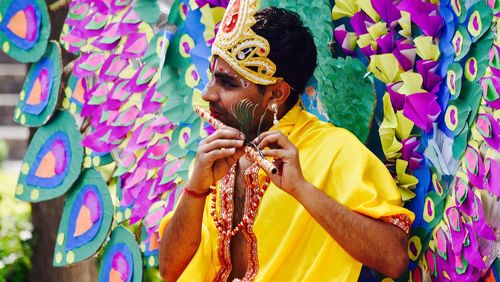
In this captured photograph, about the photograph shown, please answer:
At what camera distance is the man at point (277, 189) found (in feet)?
9.12

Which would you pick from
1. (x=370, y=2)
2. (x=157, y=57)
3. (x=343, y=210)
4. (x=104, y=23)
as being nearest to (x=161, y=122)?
(x=157, y=57)

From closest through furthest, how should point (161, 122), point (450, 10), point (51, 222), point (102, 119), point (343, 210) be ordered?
point (343, 210)
point (450, 10)
point (161, 122)
point (102, 119)
point (51, 222)

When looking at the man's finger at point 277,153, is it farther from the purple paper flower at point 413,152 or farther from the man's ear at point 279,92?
the purple paper flower at point 413,152

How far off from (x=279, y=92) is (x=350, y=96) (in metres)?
0.39

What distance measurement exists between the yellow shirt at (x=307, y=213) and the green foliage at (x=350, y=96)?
0.89 feet

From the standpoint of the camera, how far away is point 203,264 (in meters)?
3.17

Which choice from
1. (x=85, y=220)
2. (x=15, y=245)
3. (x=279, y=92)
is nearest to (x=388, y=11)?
(x=279, y=92)

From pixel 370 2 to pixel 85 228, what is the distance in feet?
5.94

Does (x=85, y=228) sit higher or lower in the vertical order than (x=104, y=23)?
lower

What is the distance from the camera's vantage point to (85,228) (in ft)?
14.6

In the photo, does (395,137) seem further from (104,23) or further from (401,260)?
(104,23)

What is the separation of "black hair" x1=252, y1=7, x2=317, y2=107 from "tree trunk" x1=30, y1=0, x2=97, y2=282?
2020 mm

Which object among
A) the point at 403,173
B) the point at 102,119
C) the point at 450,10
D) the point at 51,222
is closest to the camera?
the point at 450,10

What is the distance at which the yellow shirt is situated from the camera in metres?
2.84
